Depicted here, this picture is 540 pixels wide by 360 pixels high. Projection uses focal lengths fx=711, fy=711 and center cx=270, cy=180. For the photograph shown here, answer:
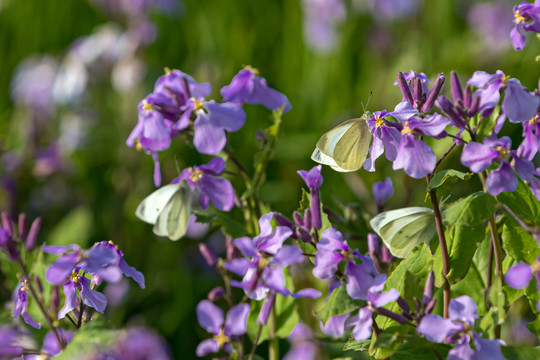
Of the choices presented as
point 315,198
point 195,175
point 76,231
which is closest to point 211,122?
point 195,175

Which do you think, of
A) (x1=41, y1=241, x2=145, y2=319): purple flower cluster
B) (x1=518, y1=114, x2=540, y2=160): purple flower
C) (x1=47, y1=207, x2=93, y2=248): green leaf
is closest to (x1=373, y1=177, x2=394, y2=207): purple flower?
(x1=518, y1=114, x2=540, y2=160): purple flower

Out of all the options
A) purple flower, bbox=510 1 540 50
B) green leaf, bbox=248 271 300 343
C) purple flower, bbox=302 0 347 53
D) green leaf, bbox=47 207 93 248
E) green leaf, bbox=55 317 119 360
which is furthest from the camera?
purple flower, bbox=302 0 347 53

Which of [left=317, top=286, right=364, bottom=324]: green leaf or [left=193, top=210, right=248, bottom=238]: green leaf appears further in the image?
[left=193, top=210, right=248, bottom=238]: green leaf

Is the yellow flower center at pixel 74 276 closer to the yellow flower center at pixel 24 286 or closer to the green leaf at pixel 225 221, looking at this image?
the yellow flower center at pixel 24 286

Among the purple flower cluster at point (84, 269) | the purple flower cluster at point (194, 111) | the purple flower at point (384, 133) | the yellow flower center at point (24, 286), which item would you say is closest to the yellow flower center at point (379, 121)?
the purple flower at point (384, 133)

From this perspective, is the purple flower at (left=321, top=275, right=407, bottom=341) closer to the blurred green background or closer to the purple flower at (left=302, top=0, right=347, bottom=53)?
the blurred green background

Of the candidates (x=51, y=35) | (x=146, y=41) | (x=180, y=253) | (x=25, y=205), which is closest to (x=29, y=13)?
(x=51, y=35)

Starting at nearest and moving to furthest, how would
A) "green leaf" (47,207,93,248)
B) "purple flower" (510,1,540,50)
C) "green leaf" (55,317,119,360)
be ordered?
"green leaf" (55,317,119,360) < "purple flower" (510,1,540,50) < "green leaf" (47,207,93,248)
